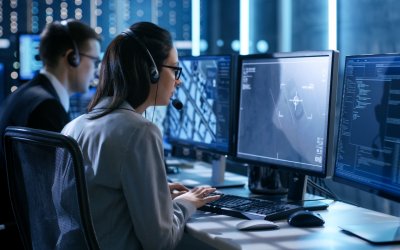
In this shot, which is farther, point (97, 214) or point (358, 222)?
point (358, 222)

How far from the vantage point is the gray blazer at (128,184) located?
1661mm

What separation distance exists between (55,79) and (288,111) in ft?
4.00

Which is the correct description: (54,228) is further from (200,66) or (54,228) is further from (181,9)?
(181,9)

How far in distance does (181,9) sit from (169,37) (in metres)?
2.44

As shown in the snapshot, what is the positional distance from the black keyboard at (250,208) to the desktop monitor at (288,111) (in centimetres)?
15

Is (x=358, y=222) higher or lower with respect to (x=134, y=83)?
lower

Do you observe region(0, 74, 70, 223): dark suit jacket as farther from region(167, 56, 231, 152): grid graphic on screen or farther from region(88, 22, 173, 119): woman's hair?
region(88, 22, 173, 119): woman's hair

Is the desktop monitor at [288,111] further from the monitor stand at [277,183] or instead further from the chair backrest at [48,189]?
the chair backrest at [48,189]

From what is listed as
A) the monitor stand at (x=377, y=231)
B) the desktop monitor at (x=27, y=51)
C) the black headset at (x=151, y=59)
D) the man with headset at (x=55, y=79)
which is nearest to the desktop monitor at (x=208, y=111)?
the man with headset at (x=55, y=79)

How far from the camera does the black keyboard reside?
196 centimetres

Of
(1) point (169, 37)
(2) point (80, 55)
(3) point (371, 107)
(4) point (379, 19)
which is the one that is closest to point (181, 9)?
(2) point (80, 55)

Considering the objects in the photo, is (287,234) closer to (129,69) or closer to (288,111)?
(288,111)

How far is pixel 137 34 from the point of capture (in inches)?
75.0

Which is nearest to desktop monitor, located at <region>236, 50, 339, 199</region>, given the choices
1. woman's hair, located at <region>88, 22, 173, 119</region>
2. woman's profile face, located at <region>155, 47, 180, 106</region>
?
woman's profile face, located at <region>155, 47, 180, 106</region>
